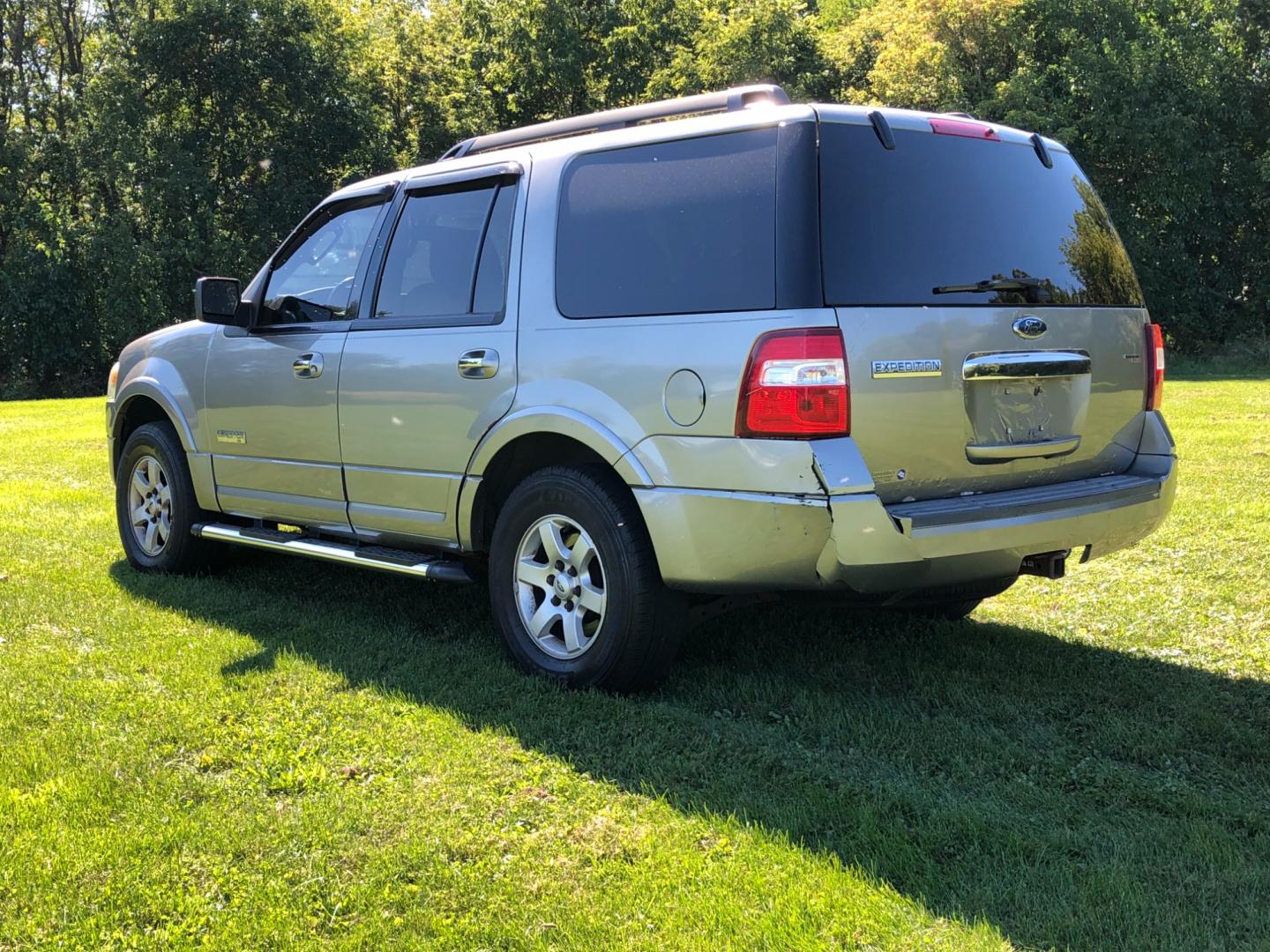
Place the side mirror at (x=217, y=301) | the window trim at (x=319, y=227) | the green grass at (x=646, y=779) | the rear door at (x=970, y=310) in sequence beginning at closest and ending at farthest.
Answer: the green grass at (x=646, y=779) → the rear door at (x=970, y=310) → the window trim at (x=319, y=227) → the side mirror at (x=217, y=301)

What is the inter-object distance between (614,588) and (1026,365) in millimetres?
1605

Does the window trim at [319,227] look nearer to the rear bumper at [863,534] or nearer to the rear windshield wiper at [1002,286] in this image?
the rear bumper at [863,534]

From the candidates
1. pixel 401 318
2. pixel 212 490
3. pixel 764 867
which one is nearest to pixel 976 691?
pixel 764 867

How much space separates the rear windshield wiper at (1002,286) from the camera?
3.70 m

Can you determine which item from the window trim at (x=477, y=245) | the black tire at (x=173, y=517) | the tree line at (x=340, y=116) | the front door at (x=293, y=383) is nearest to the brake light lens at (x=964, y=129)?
the window trim at (x=477, y=245)

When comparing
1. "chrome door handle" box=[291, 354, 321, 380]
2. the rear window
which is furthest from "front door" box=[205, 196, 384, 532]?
the rear window

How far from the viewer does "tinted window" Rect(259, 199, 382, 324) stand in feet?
17.1

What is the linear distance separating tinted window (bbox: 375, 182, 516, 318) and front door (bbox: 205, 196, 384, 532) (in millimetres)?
246

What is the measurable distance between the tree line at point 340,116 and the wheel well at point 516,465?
2351 cm

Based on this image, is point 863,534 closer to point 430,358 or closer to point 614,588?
point 614,588

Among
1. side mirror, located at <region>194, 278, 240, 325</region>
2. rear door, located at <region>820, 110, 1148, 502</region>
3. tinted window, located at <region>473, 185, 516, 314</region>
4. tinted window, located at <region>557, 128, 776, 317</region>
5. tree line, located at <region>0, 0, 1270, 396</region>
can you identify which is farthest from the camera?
tree line, located at <region>0, 0, 1270, 396</region>

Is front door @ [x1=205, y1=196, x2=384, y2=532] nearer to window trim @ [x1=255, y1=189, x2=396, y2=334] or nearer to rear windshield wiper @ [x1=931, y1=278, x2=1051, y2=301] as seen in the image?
window trim @ [x1=255, y1=189, x2=396, y2=334]

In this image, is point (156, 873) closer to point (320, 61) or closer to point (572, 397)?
point (572, 397)

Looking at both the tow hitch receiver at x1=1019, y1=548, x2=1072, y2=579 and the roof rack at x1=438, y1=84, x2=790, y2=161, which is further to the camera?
the roof rack at x1=438, y1=84, x2=790, y2=161
